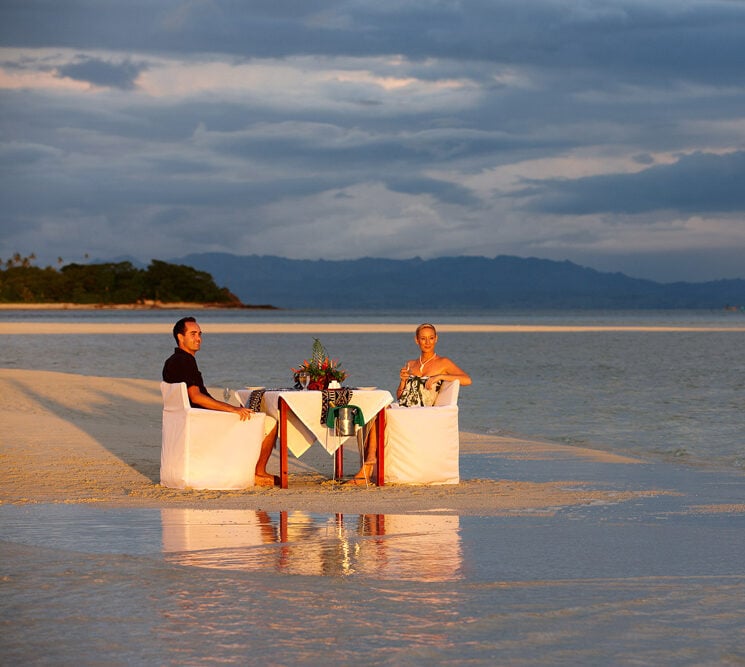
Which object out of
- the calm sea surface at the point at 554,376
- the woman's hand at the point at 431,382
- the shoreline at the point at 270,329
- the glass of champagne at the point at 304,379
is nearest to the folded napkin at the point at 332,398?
the glass of champagne at the point at 304,379

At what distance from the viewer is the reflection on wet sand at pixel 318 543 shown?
6.85 m

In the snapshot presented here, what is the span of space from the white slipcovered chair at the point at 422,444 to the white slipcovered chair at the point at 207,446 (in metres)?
1.12

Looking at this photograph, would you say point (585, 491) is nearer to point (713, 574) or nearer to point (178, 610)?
point (713, 574)

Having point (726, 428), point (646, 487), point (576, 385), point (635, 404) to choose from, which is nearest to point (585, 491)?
point (646, 487)

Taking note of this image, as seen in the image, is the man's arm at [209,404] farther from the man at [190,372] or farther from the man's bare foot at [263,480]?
the man's bare foot at [263,480]

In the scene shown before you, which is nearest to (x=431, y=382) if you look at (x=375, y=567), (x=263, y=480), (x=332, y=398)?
(x=332, y=398)

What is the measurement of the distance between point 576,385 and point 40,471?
1769 centimetres

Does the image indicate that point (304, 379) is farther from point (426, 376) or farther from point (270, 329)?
point (270, 329)

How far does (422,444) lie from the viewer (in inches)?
414

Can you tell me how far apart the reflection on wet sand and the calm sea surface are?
5.78 m

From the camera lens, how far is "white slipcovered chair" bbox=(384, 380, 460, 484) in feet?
34.5

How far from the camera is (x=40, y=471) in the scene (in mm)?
11250

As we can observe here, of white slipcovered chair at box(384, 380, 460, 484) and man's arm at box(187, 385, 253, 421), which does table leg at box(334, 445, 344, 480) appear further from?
man's arm at box(187, 385, 253, 421)

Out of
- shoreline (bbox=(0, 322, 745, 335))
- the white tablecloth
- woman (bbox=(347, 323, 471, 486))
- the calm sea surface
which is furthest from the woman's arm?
shoreline (bbox=(0, 322, 745, 335))
